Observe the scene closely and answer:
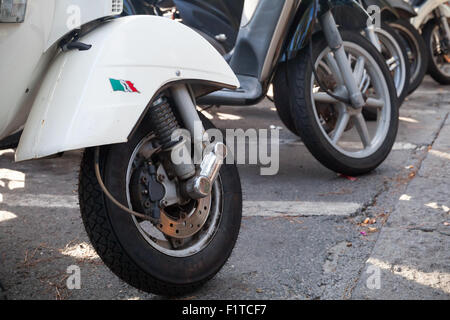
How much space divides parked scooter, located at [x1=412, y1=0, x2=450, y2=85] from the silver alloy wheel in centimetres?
143

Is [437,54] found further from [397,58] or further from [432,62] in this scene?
[397,58]

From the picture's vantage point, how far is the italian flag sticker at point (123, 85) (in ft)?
7.25

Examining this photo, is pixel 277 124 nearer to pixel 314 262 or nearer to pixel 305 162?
pixel 305 162

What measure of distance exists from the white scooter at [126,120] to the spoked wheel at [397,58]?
3510 millimetres

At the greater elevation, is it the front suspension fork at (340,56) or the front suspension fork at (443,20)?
the front suspension fork at (340,56)

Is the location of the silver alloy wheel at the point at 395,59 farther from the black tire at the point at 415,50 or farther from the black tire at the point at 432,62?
the black tire at the point at 432,62

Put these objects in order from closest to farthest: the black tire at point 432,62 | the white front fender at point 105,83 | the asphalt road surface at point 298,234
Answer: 1. the white front fender at point 105,83
2. the asphalt road surface at point 298,234
3. the black tire at point 432,62

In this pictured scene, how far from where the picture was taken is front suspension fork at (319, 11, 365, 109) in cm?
408

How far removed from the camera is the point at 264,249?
3107mm

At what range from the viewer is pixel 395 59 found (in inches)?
232

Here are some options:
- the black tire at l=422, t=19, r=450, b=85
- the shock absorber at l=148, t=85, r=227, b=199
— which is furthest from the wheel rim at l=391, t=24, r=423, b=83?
the shock absorber at l=148, t=85, r=227, b=199

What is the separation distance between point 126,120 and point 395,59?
4169 mm

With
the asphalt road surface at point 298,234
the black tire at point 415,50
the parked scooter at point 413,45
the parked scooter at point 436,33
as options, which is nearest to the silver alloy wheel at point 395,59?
the parked scooter at point 413,45

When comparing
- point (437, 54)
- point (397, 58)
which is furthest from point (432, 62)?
point (397, 58)
